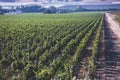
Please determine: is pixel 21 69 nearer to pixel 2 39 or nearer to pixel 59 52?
pixel 59 52

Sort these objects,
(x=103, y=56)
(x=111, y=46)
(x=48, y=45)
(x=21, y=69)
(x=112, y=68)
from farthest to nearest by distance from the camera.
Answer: (x=111, y=46)
(x=48, y=45)
(x=103, y=56)
(x=112, y=68)
(x=21, y=69)

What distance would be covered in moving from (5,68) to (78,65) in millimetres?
4453

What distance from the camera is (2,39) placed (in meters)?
31.9

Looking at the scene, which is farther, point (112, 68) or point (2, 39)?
point (2, 39)

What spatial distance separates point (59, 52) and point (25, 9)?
114366mm

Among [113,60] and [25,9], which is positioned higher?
[113,60]

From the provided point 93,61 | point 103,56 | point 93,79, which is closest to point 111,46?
point 103,56

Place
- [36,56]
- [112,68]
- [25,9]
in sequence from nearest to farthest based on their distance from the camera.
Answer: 1. [112,68]
2. [36,56]
3. [25,9]

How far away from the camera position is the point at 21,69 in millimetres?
18969

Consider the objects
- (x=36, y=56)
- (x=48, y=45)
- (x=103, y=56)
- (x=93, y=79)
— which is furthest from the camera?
(x=48, y=45)

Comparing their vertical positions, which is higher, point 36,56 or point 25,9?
point 36,56

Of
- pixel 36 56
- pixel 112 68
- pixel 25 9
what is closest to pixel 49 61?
pixel 36 56

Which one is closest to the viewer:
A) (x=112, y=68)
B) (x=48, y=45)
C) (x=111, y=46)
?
(x=112, y=68)

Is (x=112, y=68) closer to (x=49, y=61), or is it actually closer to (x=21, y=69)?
(x=49, y=61)
